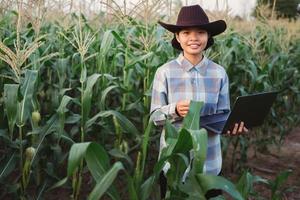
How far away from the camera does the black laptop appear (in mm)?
2201

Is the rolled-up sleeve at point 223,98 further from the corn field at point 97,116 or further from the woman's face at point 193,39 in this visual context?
the corn field at point 97,116

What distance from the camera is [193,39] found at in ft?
7.48

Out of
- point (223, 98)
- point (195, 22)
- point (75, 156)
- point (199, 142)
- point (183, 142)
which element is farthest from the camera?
point (223, 98)

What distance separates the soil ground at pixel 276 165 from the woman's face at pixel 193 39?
82.3 inches

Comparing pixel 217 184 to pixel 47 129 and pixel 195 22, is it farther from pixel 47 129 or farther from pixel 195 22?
pixel 47 129

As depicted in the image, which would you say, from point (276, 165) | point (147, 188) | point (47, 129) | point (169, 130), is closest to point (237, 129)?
point (169, 130)

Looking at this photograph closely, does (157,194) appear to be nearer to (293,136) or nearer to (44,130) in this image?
(44,130)

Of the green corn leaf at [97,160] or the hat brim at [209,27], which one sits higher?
the hat brim at [209,27]

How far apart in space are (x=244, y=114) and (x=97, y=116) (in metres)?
0.84

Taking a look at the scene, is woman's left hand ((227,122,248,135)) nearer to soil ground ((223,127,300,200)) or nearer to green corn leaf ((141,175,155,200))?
green corn leaf ((141,175,155,200))

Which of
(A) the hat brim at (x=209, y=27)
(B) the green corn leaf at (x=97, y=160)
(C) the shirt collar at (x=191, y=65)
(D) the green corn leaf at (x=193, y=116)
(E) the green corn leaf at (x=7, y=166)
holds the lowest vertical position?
(E) the green corn leaf at (x=7, y=166)

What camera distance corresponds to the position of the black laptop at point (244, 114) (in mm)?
2201

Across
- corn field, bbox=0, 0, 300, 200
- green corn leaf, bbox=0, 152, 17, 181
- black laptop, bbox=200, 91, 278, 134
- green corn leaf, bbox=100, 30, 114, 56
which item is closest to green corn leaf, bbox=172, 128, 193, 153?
corn field, bbox=0, 0, 300, 200

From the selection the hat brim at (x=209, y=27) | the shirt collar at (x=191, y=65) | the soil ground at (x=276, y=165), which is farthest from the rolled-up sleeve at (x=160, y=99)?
the soil ground at (x=276, y=165)
